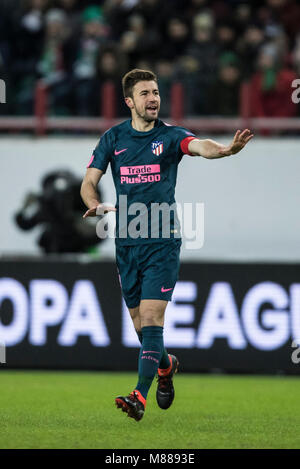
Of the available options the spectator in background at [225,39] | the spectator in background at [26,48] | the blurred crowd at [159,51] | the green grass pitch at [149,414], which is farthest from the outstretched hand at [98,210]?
the spectator in background at [225,39]

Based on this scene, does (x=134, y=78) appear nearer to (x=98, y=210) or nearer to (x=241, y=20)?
(x=98, y=210)

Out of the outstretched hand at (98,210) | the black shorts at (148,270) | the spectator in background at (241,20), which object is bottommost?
the black shorts at (148,270)

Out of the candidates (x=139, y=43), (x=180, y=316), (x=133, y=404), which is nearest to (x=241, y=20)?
(x=139, y=43)

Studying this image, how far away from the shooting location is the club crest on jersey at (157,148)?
6910mm

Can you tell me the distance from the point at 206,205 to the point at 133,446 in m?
7.27

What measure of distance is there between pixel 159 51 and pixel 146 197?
22.8ft

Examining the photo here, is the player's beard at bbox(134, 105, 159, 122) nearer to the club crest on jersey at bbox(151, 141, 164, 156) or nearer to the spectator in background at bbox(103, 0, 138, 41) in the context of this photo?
the club crest on jersey at bbox(151, 141, 164, 156)

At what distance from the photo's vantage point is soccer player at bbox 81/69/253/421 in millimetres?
6781

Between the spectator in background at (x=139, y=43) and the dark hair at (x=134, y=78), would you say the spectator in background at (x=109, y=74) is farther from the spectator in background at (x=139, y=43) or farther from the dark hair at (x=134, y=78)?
the dark hair at (x=134, y=78)

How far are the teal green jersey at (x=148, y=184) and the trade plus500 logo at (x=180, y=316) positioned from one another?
409cm

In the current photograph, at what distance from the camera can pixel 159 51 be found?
43.9ft

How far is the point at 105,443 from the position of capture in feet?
19.0
